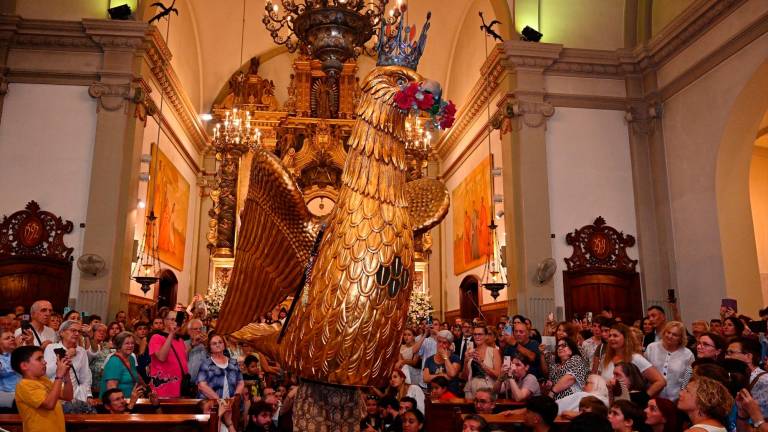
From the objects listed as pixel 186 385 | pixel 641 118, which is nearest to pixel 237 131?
pixel 641 118

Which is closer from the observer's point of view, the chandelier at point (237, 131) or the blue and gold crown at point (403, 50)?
the blue and gold crown at point (403, 50)

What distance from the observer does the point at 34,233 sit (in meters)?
10.1

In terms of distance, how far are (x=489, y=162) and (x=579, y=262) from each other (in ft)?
10.3

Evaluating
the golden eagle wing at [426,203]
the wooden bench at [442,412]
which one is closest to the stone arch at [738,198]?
the wooden bench at [442,412]

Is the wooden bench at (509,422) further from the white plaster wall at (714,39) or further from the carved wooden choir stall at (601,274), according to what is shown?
the white plaster wall at (714,39)

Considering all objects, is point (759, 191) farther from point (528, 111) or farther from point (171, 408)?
point (171, 408)

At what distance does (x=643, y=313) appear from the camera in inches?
432

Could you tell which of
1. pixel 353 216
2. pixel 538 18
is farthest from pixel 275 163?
pixel 538 18

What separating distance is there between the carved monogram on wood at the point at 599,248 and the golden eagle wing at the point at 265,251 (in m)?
Result: 7.90

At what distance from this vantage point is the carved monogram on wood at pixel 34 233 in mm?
10078

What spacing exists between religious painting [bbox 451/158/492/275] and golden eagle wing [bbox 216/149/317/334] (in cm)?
956

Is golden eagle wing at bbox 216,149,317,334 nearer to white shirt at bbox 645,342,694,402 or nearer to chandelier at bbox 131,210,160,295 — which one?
white shirt at bbox 645,342,694,402

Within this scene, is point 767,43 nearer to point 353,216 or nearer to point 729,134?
point 729,134

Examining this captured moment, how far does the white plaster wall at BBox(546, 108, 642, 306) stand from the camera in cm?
1107
